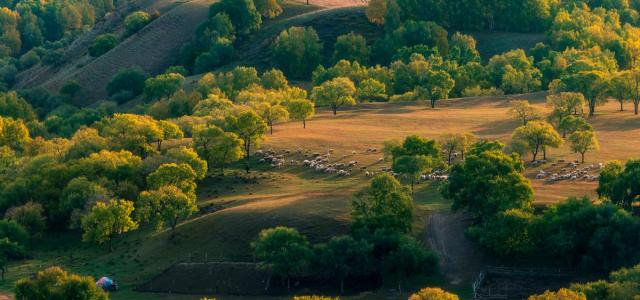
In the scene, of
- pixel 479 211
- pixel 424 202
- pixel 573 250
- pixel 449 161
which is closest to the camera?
pixel 573 250

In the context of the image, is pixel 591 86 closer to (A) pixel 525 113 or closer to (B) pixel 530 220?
(A) pixel 525 113

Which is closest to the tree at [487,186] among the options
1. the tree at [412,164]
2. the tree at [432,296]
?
the tree at [412,164]

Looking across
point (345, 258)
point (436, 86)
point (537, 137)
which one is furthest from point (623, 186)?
point (436, 86)

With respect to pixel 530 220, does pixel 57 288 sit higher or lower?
lower

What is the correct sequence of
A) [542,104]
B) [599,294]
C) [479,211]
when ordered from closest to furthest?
[599,294] → [479,211] → [542,104]

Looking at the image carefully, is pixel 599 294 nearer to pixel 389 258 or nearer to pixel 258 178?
pixel 389 258

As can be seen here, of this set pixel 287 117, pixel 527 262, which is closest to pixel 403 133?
pixel 287 117

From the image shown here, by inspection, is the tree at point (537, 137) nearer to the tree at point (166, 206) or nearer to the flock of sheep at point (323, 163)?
the flock of sheep at point (323, 163)
